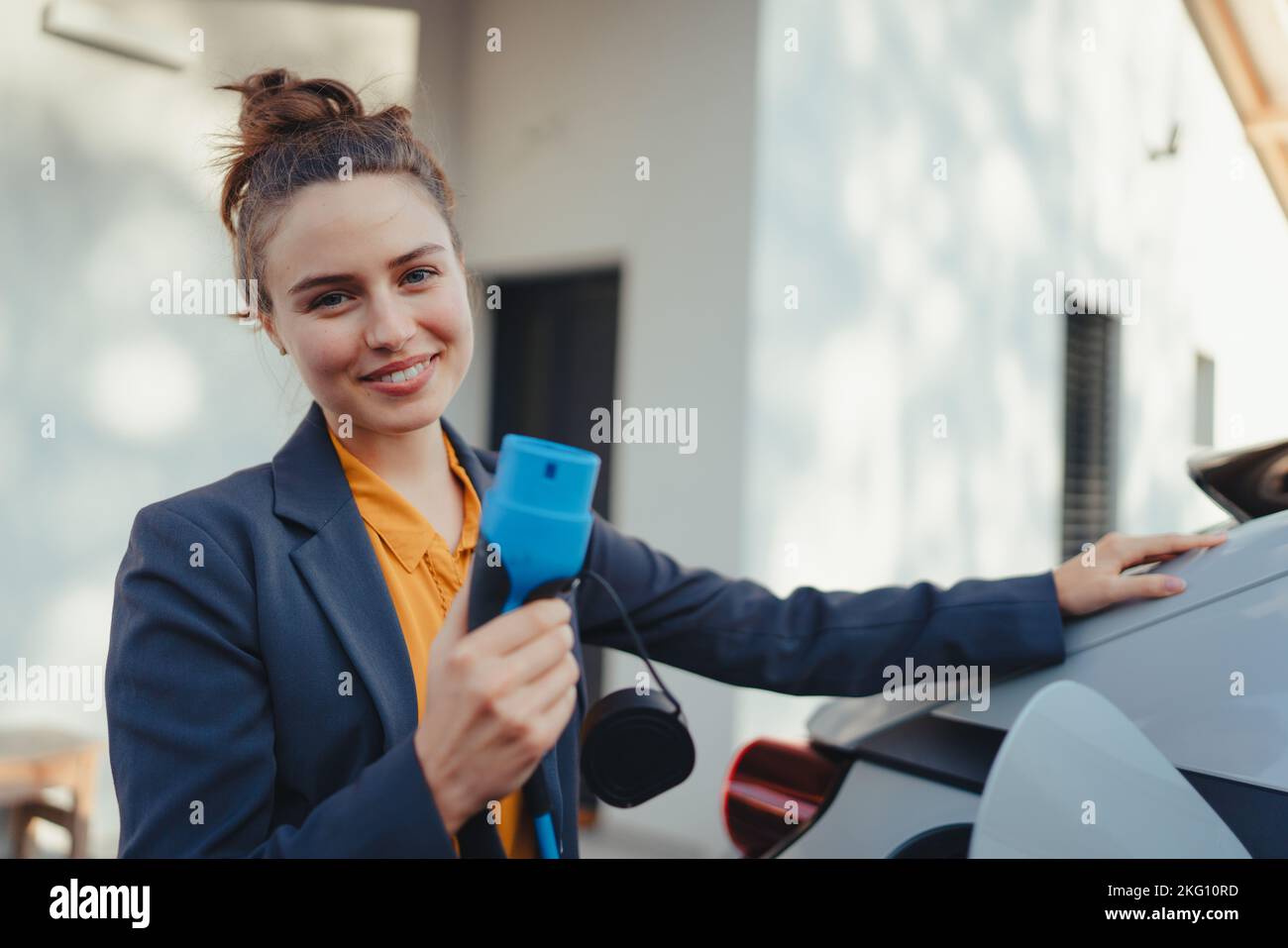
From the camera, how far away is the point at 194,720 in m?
0.94

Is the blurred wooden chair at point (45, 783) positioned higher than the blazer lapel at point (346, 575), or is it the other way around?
the blazer lapel at point (346, 575)

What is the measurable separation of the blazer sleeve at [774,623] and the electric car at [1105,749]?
0.08 meters

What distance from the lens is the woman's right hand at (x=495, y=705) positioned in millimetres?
778

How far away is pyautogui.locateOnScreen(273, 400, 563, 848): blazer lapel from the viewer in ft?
3.44

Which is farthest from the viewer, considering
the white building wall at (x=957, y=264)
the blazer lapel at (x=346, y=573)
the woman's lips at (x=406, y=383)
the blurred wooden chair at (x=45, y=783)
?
the white building wall at (x=957, y=264)

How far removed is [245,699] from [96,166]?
3557mm

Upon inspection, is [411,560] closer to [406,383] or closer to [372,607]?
[372,607]

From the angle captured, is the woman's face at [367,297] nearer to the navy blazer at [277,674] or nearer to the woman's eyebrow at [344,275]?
the woman's eyebrow at [344,275]

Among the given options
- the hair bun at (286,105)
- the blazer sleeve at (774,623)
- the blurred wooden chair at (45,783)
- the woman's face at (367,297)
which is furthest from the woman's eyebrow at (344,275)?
the blurred wooden chair at (45,783)

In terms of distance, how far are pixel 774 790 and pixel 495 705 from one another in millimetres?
822

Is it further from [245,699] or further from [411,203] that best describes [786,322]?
[245,699]

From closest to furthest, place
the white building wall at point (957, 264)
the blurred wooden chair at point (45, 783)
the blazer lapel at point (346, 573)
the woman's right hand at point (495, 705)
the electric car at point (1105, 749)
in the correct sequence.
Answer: the woman's right hand at point (495, 705) → the electric car at point (1105, 749) → the blazer lapel at point (346, 573) → the blurred wooden chair at point (45, 783) → the white building wall at point (957, 264)

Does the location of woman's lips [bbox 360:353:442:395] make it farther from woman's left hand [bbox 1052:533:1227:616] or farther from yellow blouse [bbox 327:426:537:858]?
woman's left hand [bbox 1052:533:1227:616]
